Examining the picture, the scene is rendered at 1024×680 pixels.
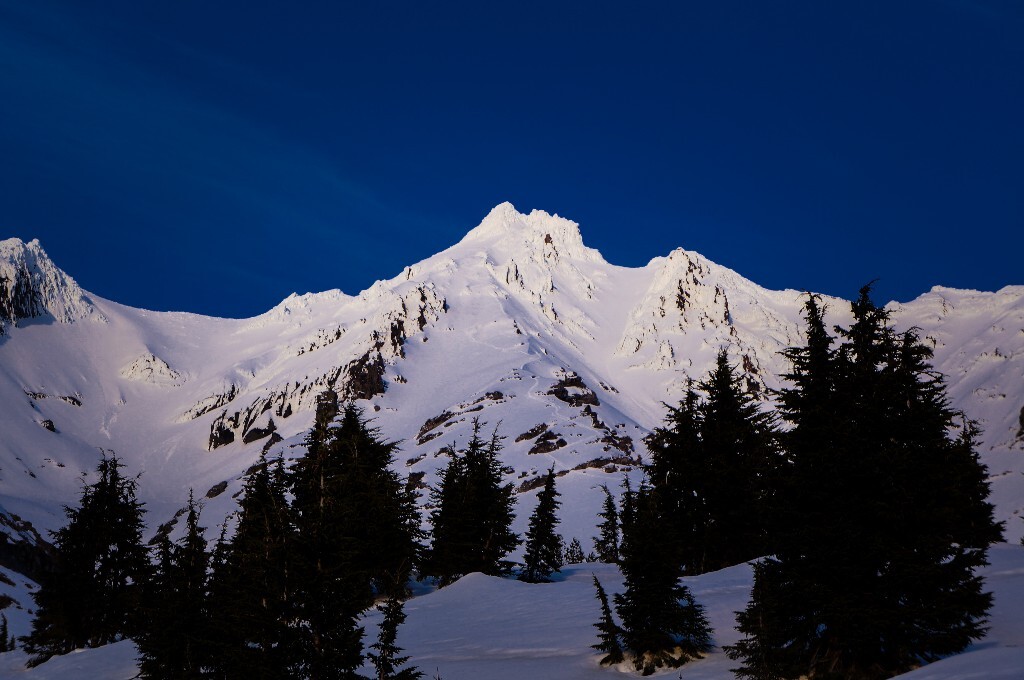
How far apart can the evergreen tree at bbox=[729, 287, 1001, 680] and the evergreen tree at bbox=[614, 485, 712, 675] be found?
2.90 metres

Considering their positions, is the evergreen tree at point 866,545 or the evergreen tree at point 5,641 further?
the evergreen tree at point 5,641

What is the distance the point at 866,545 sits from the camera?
13586 millimetres

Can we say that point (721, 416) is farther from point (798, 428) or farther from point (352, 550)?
point (352, 550)

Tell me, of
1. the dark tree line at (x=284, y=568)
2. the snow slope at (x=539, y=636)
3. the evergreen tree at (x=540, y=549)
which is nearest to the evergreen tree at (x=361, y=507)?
the dark tree line at (x=284, y=568)

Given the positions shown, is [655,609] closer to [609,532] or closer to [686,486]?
[686,486]

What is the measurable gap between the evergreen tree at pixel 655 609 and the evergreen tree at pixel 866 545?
290cm

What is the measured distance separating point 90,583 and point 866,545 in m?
32.1

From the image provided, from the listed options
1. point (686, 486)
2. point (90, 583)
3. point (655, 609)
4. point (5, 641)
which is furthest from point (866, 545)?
point (5, 641)

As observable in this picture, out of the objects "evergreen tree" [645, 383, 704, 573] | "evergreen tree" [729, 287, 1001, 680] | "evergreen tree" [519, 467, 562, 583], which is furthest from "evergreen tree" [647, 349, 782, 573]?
"evergreen tree" [729, 287, 1001, 680]

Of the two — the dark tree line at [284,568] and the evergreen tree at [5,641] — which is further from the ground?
the dark tree line at [284,568]

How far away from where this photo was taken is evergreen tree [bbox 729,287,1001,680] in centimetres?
1339

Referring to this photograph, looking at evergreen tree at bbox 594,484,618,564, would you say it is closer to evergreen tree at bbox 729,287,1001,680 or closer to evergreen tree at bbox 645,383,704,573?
evergreen tree at bbox 645,383,704,573

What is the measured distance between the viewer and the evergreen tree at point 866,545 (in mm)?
13391

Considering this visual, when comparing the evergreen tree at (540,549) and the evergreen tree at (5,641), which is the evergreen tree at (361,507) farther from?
the evergreen tree at (5,641)
